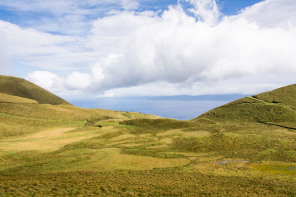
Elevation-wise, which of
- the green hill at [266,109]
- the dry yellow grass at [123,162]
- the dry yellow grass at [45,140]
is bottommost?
the dry yellow grass at [123,162]

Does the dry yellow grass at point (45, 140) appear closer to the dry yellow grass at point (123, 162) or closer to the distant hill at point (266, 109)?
the dry yellow grass at point (123, 162)

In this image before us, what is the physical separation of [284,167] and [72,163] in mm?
46951

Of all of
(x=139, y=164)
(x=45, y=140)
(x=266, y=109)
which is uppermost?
(x=266, y=109)

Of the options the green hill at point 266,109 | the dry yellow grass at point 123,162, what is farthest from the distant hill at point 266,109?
the dry yellow grass at point 123,162

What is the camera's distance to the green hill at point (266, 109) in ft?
408

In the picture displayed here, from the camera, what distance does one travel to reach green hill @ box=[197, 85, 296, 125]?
12425 centimetres

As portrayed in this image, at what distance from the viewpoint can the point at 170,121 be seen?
354 feet

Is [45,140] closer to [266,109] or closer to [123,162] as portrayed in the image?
[123,162]

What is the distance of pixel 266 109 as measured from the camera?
5443 inches

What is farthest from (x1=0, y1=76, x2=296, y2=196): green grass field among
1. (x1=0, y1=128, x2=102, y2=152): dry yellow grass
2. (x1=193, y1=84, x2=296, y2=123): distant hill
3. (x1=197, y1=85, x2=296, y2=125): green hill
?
(x1=193, y1=84, x2=296, y2=123): distant hill

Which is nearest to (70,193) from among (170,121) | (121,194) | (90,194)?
(90,194)

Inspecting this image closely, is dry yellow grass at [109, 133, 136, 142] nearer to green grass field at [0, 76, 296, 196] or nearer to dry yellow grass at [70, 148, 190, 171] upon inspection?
green grass field at [0, 76, 296, 196]

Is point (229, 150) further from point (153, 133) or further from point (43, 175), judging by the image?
point (43, 175)

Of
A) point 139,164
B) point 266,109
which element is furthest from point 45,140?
point 266,109
